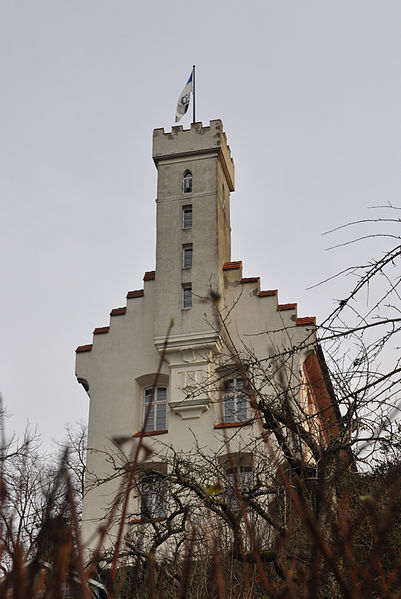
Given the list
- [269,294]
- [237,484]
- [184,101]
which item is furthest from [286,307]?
[237,484]

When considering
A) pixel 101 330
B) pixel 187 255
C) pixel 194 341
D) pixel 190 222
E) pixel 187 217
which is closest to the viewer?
pixel 194 341

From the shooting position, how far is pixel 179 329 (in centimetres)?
2070

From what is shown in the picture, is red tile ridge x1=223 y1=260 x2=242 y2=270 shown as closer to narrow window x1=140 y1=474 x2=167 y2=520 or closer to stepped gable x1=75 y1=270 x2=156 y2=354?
stepped gable x1=75 y1=270 x2=156 y2=354

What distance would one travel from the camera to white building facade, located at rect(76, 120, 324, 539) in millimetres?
20297

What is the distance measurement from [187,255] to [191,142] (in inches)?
139

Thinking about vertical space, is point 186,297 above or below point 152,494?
above

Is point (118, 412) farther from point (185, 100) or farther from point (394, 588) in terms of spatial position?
point (394, 588)

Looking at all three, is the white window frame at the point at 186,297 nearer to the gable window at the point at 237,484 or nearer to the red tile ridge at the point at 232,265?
the red tile ridge at the point at 232,265

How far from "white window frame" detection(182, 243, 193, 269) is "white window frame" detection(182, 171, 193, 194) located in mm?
1710

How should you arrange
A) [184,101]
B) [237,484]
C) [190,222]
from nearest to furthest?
[237,484] < [190,222] < [184,101]

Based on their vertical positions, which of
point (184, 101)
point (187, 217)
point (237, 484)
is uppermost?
point (184, 101)

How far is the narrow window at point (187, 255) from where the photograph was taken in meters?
21.8

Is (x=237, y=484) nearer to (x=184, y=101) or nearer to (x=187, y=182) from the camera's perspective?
(x=187, y=182)

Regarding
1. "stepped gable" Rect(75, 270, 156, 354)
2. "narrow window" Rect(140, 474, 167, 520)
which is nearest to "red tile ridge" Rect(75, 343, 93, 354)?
"stepped gable" Rect(75, 270, 156, 354)
